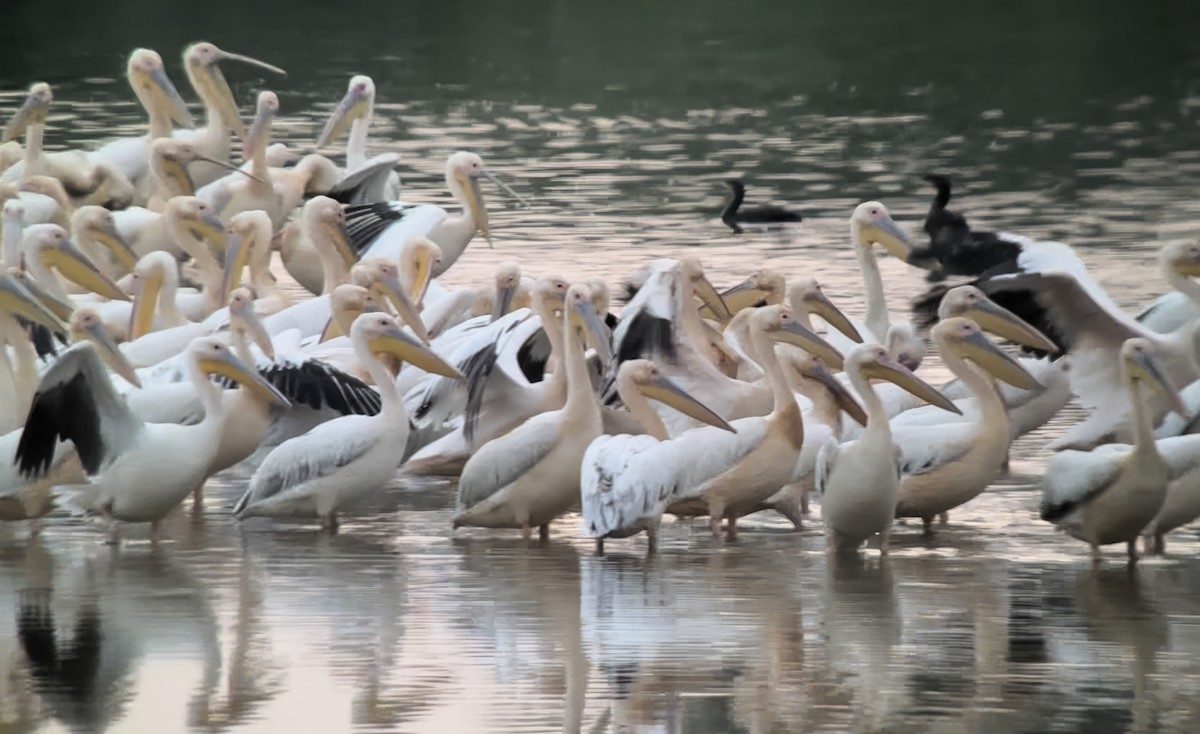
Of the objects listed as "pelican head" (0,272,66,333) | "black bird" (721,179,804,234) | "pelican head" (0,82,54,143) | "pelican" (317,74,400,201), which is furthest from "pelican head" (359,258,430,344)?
"black bird" (721,179,804,234)

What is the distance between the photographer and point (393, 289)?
368 inches

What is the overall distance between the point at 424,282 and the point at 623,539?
9.10 feet

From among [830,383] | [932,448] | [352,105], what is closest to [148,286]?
[830,383]

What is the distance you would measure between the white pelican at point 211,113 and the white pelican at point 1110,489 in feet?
23.2

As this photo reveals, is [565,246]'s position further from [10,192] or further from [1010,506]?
[1010,506]

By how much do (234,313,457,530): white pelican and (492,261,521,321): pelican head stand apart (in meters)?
1.58

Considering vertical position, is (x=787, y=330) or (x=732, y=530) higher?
(x=787, y=330)

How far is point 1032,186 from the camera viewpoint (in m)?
15.6

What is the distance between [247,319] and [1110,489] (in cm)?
299

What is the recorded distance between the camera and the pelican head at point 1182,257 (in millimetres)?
9438

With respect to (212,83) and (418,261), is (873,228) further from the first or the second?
(212,83)

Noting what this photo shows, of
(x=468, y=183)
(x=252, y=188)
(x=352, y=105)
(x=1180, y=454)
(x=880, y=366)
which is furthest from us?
(x=352, y=105)

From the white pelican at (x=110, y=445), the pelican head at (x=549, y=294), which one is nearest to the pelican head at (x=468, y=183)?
the pelican head at (x=549, y=294)

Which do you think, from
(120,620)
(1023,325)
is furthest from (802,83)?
(120,620)
